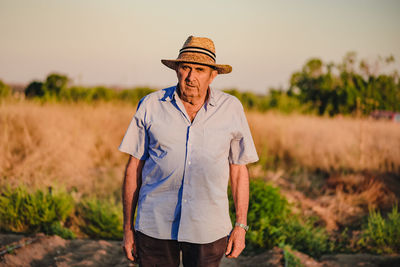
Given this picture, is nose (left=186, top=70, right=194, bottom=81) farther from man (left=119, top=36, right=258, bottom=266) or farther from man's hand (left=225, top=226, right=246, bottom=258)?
man's hand (left=225, top=226, right=246, bottom=258)

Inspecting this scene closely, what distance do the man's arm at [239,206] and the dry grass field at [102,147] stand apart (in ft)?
12.5

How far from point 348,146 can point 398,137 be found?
1647 millimetres

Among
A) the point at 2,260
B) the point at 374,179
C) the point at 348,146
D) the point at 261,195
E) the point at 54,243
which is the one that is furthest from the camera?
the point at 348,146

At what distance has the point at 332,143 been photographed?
9.17m

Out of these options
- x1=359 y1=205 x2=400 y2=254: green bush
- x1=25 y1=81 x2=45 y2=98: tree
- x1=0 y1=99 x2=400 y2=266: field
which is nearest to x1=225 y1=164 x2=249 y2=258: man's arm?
x1=359 y1=205 x2=400 y2=254: green bush

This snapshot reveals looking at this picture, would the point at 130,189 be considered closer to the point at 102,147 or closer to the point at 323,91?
the point at 102,147

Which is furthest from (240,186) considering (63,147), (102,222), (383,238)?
(63,147)

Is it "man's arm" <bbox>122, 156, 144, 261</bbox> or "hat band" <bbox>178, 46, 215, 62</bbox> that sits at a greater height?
"hat band" <bbox>178, 46, 215, 62</bbox>

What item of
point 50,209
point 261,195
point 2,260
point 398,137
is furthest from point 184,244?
point 398,137

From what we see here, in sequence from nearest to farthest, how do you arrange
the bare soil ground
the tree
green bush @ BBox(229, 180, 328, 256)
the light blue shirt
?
1. the light blue shirt
2. the bare soil ground
3. green bush @ BBox(229, 180, 328, 256)
4. the tree

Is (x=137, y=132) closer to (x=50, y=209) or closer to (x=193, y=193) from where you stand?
(x=193, y=193)

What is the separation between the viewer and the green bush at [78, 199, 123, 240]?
4461mm

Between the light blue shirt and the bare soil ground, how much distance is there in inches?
77.0

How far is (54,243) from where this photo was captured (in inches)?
155
